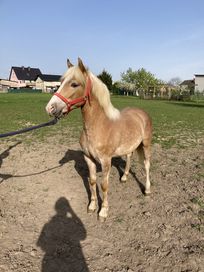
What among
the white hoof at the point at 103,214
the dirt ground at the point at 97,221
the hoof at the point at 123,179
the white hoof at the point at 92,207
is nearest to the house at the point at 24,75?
the dirt ground at the point at 97,221

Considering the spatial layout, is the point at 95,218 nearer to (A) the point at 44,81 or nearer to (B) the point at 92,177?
(B) the point at 92,177

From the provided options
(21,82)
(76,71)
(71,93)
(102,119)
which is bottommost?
(102,119)

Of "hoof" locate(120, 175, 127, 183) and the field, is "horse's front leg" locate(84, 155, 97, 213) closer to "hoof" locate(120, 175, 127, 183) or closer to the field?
the field

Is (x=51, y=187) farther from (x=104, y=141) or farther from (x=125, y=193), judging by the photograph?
(x=104, y=141)

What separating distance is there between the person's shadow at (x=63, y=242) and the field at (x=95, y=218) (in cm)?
1

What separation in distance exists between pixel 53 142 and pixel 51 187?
3.84m

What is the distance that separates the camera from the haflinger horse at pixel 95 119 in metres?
3.71

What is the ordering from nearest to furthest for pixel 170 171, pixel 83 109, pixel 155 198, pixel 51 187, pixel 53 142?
pixel 83 109 → pixel 155 198 → pixel 51 187 → pixel 170 171 → pixel 53 142

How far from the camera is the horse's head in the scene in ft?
12.0

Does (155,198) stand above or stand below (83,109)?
below

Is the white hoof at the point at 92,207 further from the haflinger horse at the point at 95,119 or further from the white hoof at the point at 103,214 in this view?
the white hoof at the point at 103,214

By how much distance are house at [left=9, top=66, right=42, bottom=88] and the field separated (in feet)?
354

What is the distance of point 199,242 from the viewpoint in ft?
12.3

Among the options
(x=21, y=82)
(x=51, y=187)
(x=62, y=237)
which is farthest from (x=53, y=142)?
(x=21, y=82)
